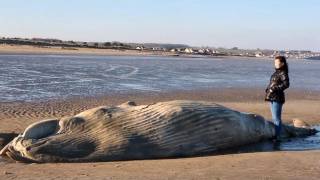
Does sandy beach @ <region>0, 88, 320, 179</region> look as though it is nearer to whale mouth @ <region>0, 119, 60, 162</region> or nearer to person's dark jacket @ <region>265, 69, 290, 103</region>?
whale mouth @ <region>0, 119, 60, 162</region>

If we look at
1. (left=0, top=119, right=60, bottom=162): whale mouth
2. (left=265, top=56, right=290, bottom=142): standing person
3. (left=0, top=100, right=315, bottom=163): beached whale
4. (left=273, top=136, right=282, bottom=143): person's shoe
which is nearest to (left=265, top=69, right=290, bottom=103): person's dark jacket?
(left=265, top=56, right=290, bottom=142): standing person

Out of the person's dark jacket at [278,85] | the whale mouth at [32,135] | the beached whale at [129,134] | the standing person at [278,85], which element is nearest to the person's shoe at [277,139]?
the standing person at [278,85]

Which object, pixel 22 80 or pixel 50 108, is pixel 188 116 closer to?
pixel 50 108

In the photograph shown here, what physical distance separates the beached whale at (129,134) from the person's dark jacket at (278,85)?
2.08 metres

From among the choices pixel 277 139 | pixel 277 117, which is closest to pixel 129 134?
pixel 277 139

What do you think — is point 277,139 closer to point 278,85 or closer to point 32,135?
point 278,85

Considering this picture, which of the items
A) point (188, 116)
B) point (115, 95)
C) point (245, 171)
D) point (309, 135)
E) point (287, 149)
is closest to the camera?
point (245, 171)

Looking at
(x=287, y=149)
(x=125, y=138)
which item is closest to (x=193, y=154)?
(x=125, y=138)

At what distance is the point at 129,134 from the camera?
9.86m

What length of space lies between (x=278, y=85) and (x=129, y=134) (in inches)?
153

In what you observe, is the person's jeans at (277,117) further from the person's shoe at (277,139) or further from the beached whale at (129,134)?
the beached whale at (129,134)

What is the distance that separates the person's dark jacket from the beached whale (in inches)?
81.7

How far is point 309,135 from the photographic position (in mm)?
12844

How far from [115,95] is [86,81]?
18.7ft
